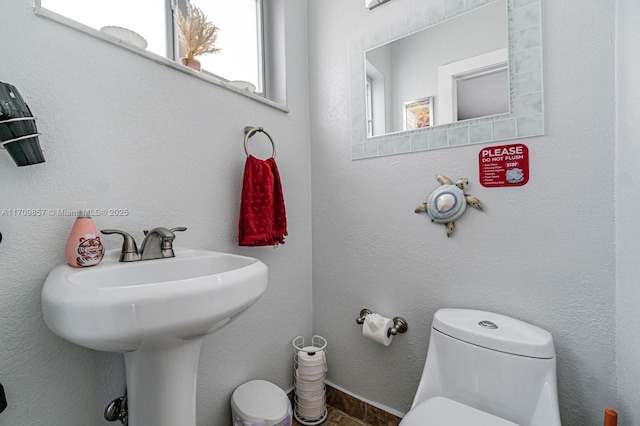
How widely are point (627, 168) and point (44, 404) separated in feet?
5.11

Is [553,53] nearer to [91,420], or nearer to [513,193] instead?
[513,193]

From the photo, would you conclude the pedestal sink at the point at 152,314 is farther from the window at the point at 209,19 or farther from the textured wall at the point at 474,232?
the window at the point at 209,19

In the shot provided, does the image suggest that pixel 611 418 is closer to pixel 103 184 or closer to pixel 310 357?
pixel 310 357

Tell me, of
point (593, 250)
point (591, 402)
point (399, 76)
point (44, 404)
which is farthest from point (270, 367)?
point (399, 76)

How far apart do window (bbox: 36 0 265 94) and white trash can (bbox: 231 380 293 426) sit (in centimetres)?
128

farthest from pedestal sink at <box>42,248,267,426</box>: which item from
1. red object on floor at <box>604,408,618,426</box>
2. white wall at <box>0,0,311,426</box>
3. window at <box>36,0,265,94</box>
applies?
red object on floor at <box>604,408,618,426</box>

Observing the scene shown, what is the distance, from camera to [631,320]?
0.70 meters

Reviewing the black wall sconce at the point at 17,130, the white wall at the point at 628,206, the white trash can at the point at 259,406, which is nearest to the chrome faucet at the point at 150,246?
the black wall sconce at the point at 17,130

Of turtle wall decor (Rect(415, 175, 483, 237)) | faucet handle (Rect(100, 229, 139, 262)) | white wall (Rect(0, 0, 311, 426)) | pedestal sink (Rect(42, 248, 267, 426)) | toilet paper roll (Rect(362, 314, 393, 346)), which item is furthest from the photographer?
toilet paper roll (Rect(362, 314, 393, 346))

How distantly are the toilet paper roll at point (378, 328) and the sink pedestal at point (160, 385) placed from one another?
0.69 meters

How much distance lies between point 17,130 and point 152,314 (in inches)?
18.9

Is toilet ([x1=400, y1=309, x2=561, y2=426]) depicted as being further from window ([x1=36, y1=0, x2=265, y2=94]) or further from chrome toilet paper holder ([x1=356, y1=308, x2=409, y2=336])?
window ([x1=36, y1=0, x2=265, y2=94])

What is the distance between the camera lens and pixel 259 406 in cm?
96

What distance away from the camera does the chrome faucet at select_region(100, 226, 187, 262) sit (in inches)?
29.1
